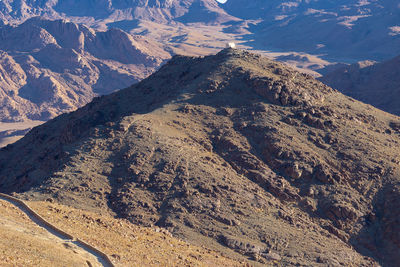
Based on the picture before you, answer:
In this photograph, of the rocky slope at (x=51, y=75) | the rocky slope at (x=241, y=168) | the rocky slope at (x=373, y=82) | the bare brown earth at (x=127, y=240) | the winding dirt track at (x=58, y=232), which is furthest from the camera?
the rocky slope at (x=51, y=75)

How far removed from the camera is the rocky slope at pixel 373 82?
108 m

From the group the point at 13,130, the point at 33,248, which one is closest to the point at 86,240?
the point at 33,248

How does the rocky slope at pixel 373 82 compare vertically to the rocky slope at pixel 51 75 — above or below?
above

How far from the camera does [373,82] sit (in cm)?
12294

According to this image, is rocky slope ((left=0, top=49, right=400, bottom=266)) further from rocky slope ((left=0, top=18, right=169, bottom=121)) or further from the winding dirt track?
rocky slope ((left=0, top=18, right=169, bottom=121))

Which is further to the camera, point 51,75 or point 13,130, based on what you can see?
point 51,75

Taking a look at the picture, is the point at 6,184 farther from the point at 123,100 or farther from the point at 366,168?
the point at 366,168

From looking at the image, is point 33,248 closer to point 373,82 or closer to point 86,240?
point 86,240

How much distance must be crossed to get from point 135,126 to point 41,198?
11358 mm

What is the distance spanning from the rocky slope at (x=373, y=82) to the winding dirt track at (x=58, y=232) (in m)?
89.8

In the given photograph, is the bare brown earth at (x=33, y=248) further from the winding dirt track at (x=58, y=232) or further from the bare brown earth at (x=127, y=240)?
the bare brown earth at (x=127, y=240)

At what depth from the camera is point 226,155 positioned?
1594 inches

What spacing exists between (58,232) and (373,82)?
113838 mm

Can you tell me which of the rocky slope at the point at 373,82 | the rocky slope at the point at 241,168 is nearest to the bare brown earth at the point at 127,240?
the rocky slope at the point at 241,168
